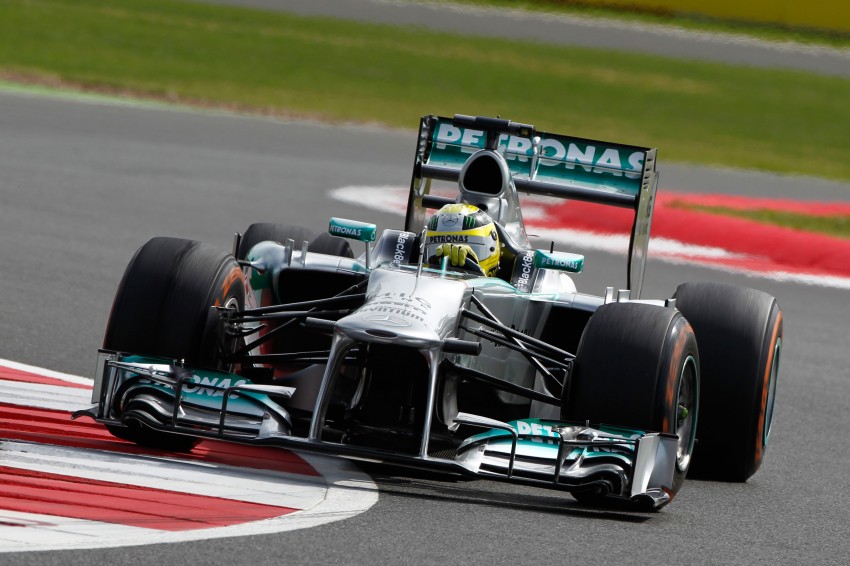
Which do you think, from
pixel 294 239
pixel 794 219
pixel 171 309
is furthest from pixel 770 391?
pixel 794 219

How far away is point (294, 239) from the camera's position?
8844 millimetres

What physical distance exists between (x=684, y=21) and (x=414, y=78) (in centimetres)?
1168

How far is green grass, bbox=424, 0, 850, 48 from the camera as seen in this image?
4069 centimetres

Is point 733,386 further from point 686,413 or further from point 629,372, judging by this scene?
point 629,372

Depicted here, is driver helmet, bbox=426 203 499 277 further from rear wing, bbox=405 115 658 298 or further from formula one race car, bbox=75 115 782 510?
rear wing, bbox=405 115 658 298

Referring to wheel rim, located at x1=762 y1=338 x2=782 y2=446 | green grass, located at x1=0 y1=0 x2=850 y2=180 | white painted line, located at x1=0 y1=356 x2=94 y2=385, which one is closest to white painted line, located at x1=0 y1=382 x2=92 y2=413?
white painted line, located at x1=0 y1=356 x2=94 y2=385

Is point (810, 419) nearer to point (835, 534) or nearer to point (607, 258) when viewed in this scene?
point (835, 534)

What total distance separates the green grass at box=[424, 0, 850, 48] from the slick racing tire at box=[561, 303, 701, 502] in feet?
112

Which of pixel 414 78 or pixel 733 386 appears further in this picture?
pixel 414 78

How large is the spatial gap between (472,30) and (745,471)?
109 ft

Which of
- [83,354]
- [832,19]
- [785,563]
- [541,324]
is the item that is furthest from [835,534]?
[832,19]

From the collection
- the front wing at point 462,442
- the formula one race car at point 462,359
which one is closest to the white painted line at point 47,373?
the formula one race car at point 462,359

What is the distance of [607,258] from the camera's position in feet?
50.4

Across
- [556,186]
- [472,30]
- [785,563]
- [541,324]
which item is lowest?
[785,563]
